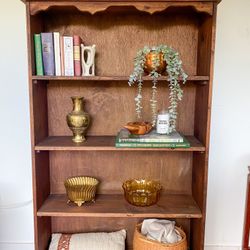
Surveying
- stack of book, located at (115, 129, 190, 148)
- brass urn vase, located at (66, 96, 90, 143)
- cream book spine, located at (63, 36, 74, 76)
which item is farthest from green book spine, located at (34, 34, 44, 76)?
stack of book, located at (115, 129, 190, 148)

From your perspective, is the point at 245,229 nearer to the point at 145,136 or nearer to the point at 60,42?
the point at 145,136

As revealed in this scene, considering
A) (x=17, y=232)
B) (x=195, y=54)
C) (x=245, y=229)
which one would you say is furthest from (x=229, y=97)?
(x=17, y=232)

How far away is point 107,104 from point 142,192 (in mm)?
555

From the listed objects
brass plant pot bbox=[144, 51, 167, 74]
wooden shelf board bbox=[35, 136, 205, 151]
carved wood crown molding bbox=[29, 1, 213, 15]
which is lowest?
wooden shelf board bbox=[35, 136, 205, 151]

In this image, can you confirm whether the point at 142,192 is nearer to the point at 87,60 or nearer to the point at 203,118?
the point at 203,118

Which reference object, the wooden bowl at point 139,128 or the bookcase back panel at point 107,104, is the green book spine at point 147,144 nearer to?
the wooden bowl at point 139,128

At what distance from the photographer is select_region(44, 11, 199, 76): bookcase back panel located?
65.7 inches

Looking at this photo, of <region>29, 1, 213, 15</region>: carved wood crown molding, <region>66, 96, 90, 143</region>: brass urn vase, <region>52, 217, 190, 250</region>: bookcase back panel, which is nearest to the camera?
<region>29, 1, 213, 15</region>: carved wood crown molding

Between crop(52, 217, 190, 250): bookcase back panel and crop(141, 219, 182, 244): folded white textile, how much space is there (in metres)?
0.16

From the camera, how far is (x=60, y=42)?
1.48m

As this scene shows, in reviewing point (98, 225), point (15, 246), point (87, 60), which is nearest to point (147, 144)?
point (87, 60)

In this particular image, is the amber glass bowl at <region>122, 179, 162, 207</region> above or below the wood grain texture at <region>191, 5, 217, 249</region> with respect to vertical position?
below

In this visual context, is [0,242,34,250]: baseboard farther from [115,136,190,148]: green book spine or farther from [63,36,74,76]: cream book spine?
[63,36,74,76]: cream book spine

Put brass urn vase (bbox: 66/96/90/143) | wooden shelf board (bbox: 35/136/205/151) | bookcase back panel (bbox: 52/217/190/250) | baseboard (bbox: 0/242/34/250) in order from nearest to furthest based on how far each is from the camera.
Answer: wooden shelf board (bbox: 35/136/205/151) → brass urn vase (bbox: 66/96/90/143) → bookcase back panel (bbox: 52/217/190/250) → baseboard (bbox: 0/242/34/250)
